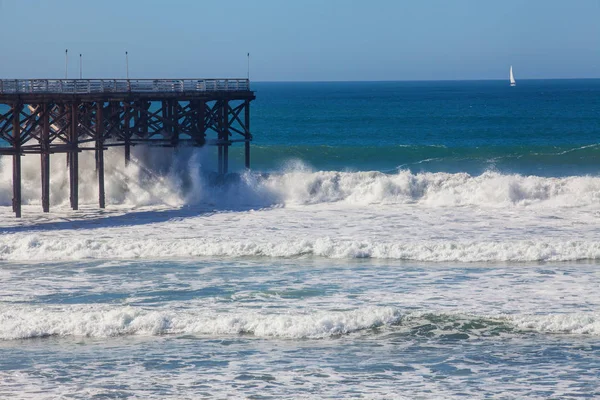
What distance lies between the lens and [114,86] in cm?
3988

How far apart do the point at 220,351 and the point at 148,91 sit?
22.8 meters

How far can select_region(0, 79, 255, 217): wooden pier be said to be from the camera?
3647 cm

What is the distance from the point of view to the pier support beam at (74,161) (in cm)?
3772

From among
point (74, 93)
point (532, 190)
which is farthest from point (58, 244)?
point (532, 190)

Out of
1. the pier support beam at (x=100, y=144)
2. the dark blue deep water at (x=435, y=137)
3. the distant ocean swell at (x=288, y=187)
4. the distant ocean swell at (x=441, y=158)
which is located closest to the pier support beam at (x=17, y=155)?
the pier support beam at (x=100, y=144)

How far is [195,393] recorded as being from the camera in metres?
17.4

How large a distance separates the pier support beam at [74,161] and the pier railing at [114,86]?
94cm

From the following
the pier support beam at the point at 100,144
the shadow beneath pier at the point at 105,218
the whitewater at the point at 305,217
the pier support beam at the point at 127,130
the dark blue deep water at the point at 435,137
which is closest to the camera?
the whitewater at the point at 305,217

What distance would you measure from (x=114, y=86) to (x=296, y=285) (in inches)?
696

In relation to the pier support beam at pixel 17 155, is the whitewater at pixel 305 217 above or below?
below

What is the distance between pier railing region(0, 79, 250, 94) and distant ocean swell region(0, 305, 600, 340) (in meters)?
16.8

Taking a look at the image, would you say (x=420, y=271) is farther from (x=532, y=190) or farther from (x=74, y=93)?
(x=74, y=93)

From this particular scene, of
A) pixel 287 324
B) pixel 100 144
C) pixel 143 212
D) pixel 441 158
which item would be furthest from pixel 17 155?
pixel 441 158

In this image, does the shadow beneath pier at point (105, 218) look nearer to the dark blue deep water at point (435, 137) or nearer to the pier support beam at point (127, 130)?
the pier support beam at point (127, 130)
